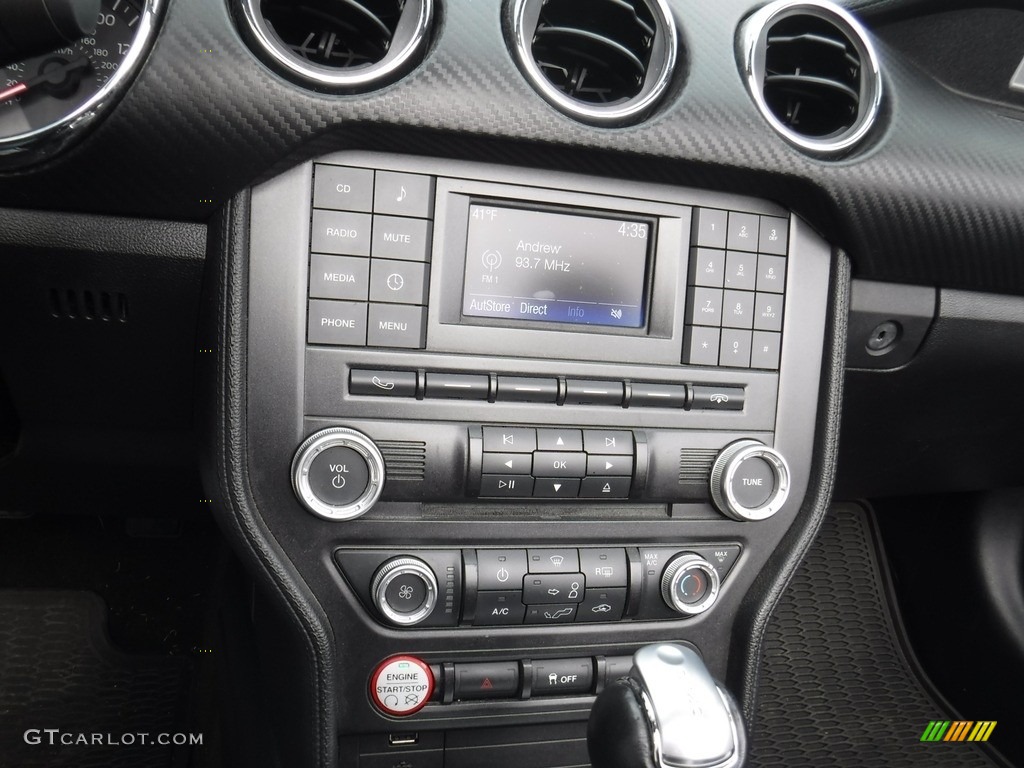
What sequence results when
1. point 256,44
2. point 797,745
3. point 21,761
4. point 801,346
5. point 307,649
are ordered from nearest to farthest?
point 256,44, point 307,649, point 801,346, point 21,761, point 797,745

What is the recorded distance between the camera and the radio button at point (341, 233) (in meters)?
0.87

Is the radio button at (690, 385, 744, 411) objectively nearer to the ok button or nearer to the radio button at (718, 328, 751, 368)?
the radio button at (718, 328, 751, 368)

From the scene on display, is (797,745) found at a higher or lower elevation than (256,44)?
lower

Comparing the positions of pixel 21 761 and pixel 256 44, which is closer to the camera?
pixel 256 44

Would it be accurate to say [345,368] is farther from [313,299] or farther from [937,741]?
[937,741]

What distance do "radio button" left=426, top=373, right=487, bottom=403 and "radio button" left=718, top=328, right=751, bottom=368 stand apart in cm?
29

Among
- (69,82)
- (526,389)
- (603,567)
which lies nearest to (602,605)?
(603,567)

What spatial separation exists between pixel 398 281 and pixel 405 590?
34 centimetres

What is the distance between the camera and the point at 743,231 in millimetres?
1014

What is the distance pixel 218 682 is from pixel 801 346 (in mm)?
1094

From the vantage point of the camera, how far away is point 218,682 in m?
1.42

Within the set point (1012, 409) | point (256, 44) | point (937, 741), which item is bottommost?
point (937, 741)

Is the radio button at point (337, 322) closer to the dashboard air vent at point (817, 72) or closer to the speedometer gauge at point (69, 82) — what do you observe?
the speedometer gauge at point (69, 82)

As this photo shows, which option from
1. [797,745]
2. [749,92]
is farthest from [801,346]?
[797,745]
